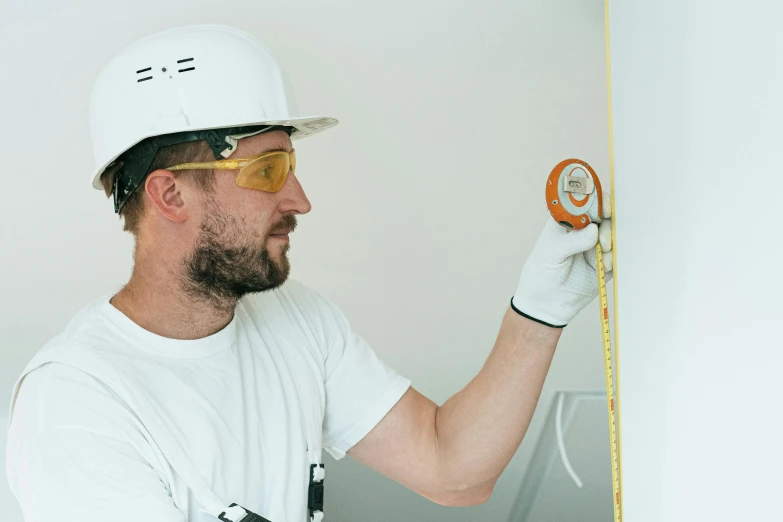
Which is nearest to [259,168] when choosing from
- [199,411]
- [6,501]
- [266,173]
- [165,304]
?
[266,173]

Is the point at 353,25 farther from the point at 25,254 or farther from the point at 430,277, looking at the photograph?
the point at 25,254

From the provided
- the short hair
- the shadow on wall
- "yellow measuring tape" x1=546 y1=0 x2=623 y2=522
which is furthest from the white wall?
the shadow on wall

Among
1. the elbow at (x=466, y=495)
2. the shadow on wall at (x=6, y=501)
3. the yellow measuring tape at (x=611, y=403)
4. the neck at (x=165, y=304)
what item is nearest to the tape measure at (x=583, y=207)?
the yellow measuring tape at (x=611, y=403)

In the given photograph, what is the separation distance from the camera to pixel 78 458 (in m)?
1.44

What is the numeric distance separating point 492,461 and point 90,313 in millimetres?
872

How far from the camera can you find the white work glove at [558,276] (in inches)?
56.4

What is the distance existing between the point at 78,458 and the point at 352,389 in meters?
0.63

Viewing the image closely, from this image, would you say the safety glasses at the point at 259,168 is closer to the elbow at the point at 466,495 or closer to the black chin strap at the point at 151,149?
the black chin strap at the point at 151,149

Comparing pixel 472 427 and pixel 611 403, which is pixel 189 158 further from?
pixel 611 403

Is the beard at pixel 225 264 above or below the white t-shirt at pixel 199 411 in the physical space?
above

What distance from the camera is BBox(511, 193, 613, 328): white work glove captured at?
1.43 metres

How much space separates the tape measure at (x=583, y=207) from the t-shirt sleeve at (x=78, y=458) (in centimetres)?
74

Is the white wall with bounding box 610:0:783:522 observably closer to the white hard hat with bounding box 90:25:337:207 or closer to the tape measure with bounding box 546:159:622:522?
the tape measure with bounding box 546:159:622:522

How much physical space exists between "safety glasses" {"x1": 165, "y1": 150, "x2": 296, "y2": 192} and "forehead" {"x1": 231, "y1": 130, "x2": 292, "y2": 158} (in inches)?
0.7
